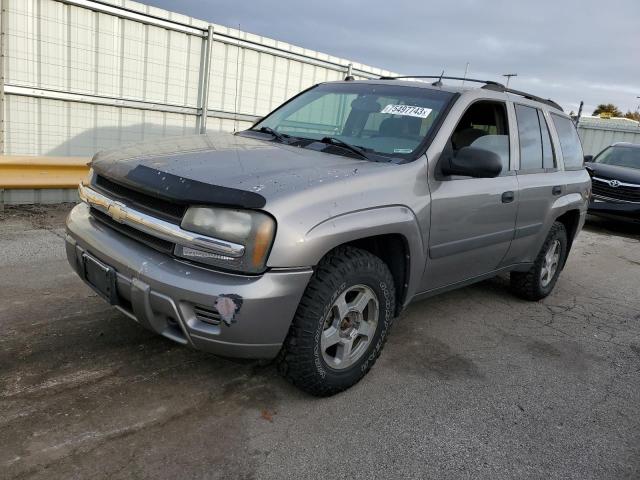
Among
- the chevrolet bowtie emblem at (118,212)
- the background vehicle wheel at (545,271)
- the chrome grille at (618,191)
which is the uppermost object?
the chevrolet bowtie emblem at (118,212)

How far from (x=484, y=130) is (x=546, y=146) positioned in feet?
3.41

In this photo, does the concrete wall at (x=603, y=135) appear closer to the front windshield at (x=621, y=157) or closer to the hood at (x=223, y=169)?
the front windshield at (x=621, y=157)

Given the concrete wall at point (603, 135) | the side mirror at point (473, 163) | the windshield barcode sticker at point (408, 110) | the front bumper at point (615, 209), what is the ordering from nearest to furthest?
1. the side mirror at point (473, 163)
2. the windshield barcode sticker at point (408, 110)
3. the front bumper at point (615, 209)
4. the concrete wall at point (603, 135)

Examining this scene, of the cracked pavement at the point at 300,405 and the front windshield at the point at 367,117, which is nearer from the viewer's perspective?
the cracked pavement at the point at 300,405

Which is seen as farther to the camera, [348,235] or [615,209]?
[615,209]

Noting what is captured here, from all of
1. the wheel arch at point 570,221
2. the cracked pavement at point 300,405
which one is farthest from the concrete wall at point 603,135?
the cracked pavement at point 300,405

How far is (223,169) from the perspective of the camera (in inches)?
105

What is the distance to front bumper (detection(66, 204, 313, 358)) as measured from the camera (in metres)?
2.37

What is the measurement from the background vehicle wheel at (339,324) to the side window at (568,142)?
2.72 metres

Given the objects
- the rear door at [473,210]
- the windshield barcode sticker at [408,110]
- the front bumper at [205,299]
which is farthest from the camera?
the windshield barcode sticker at [408,110]

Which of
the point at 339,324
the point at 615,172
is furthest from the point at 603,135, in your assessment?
the point at 339,324

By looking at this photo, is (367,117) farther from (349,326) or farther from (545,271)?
(545,271)

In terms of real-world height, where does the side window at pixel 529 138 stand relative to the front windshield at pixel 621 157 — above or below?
above

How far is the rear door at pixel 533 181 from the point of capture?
4.14 m
